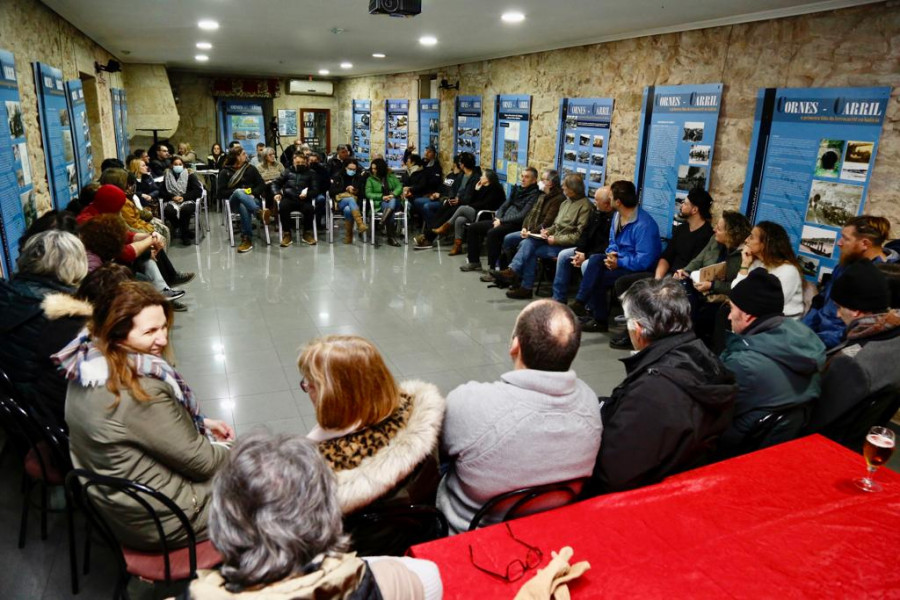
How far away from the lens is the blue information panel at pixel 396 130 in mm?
12008

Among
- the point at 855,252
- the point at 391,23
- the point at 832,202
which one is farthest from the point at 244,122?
the point at 855,252

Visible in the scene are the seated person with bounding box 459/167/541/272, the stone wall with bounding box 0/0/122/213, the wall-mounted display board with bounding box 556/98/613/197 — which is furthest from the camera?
the seated person with bounding box 459/167/541/272

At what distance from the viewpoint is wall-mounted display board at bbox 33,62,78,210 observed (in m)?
4.87

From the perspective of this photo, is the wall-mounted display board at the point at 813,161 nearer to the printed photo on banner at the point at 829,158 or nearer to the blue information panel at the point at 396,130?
the printed photo on banner at the point at 829,158

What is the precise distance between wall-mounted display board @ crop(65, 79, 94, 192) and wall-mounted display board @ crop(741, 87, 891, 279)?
6.66 m

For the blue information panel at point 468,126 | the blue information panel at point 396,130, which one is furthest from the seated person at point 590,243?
the blue information panel at point 396,130

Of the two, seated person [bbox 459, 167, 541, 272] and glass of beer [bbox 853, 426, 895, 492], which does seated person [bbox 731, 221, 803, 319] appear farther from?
seated person [bbox 459, 167, 541, 272]

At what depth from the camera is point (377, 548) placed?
1.65 metres

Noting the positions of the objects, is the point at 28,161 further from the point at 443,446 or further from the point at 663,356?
the point at 663,356

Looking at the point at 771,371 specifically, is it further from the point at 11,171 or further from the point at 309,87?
the point at 309,87

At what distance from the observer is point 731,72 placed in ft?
16.4

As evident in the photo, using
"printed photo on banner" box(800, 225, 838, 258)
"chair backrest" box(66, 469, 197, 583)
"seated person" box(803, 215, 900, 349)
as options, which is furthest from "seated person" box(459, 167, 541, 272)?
"chair backrest" box(66, 469, 197, 583)

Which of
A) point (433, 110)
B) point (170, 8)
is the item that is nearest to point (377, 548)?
point (170, 8)

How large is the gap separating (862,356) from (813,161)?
8.05ft
